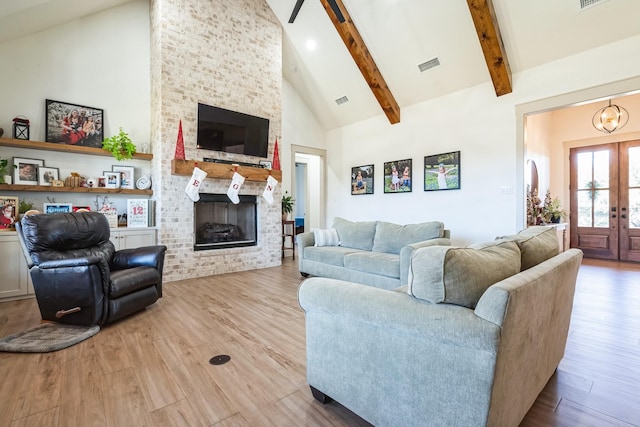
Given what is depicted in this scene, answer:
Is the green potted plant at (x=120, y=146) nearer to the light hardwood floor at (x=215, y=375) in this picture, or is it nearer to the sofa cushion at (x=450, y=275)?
the light hardwood floor at (x=215, y=375)

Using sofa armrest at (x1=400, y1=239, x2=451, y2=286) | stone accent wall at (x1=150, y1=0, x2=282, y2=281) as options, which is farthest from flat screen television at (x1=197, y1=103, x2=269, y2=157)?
sofa armrest at (x1=400, y1=239, x2=451, y2=286)

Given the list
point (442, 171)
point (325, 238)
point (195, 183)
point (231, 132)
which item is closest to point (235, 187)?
point (195, 183)

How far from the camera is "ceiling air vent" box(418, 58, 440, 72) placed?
4734 mm

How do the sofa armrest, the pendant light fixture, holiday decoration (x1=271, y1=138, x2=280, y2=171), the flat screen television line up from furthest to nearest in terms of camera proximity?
holiday decoration (x1=271, y1=138, x2=280, y2=171)
the pendant light fixture
the flat screen television
the sofa armrest

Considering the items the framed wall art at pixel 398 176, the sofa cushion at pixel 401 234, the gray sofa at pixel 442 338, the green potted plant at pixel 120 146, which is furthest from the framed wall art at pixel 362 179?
the gray sofa at pixel 442 338

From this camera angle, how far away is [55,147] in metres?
3.88

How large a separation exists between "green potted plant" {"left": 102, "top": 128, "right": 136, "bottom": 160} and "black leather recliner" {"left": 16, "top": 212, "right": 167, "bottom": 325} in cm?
146

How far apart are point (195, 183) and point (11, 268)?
2.25 meters

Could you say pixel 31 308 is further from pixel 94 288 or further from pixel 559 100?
pixel 559 100

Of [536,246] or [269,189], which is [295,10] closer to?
[269,189]

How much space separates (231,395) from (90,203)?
3990 mm

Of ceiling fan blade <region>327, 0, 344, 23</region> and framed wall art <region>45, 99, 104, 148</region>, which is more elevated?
ceiling fan blade <region>327, 0, 344, 23</region>

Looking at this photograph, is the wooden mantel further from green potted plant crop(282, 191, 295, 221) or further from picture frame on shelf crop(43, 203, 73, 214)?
picture frame on shelf crop(43, 203, 73, 214)

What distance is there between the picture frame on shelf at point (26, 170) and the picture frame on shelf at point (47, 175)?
0.19ft
